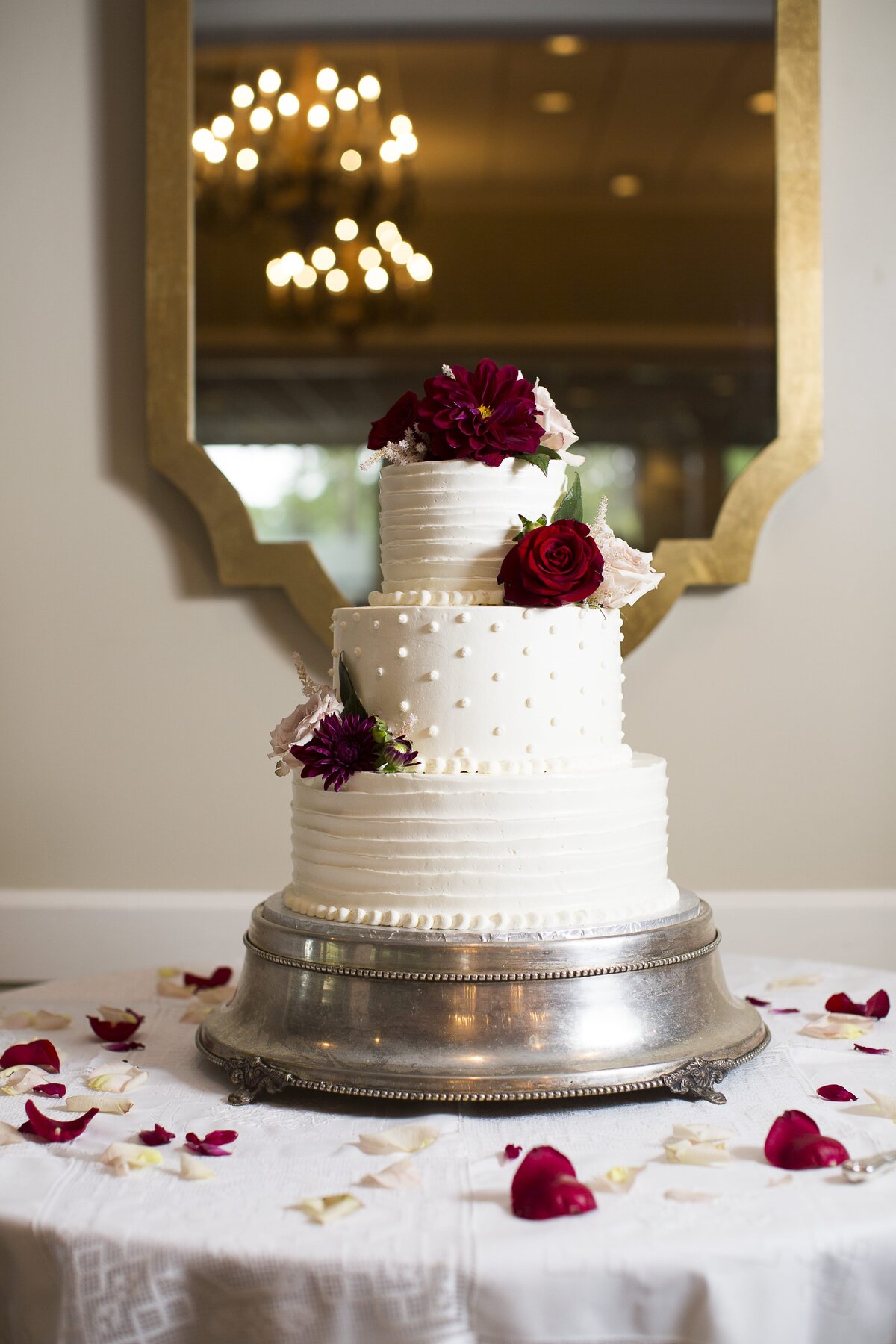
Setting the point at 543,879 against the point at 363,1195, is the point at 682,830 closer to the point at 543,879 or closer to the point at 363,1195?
the point at 543,879

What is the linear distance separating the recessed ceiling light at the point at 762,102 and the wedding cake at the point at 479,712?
1424mm

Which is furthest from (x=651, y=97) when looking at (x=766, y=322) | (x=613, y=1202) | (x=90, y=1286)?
(x=90, y=1286)

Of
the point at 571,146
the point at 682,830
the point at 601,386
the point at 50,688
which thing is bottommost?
the point at 682,830

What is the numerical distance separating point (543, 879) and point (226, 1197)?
23.0 inches

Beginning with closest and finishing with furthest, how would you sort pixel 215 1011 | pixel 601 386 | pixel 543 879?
pixel 543 879, pixel 215 1011, pixel 601 386

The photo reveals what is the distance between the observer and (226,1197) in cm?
135

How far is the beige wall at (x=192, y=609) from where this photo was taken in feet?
9.55

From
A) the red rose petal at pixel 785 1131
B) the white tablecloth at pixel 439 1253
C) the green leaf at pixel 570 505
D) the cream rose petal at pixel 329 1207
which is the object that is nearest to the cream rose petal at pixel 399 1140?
the white tablecloth at pixel 439 1253

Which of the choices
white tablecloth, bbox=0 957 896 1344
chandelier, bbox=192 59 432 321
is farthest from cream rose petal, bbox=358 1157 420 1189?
chandelier, bbox=192 59 432 321

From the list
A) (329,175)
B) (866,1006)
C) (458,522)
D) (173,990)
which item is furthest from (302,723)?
(329,175)

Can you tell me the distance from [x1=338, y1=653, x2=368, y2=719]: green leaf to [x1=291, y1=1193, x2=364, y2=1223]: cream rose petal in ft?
2.28

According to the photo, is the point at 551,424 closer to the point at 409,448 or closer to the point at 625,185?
the point at 409,448

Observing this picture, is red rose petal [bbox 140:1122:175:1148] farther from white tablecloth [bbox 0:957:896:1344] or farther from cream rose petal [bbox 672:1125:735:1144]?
cream rose petal [bbox 672:1125:735:1144]

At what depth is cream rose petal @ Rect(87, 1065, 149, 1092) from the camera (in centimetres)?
172
